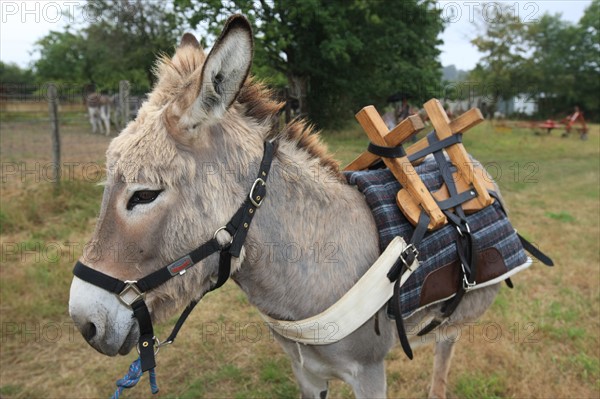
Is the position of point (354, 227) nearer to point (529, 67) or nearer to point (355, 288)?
point (355, 288)

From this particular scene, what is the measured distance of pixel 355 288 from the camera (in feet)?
5.94

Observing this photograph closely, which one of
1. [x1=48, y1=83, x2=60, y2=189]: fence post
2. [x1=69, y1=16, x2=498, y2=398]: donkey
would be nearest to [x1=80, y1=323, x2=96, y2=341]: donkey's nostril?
[x1=69, y1=16, x2=498, y2=398]: donkey

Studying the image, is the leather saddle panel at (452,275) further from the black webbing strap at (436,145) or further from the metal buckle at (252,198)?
the metal buckle at (252,198)

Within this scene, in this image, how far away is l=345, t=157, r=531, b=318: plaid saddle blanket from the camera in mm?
1968

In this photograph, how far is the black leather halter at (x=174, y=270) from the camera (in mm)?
1501

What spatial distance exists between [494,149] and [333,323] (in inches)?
684

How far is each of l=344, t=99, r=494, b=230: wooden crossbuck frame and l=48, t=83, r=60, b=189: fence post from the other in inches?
241

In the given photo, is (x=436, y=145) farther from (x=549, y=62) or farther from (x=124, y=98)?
(x=549, y=62)

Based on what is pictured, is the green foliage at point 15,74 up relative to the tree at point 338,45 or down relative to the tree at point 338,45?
down

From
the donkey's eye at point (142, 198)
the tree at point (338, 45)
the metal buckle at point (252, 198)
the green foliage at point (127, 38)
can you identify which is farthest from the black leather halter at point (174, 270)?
the green foliage at point (127, 38)

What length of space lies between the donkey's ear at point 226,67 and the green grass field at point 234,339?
257cm

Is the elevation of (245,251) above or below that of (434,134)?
below

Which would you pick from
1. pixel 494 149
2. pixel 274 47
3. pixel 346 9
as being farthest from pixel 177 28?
pixel 494 149

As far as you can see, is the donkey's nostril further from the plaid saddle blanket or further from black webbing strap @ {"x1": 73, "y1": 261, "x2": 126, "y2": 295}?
the plaid saddle blanket
